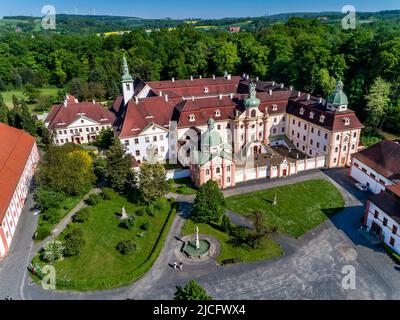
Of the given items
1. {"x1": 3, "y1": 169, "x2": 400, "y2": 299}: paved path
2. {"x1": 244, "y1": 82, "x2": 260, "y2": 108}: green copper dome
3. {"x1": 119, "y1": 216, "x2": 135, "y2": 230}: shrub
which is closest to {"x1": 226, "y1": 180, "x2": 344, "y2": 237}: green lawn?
{"x1": 3, "y1": 169, "x2": 400, "y2": 299}: paved path

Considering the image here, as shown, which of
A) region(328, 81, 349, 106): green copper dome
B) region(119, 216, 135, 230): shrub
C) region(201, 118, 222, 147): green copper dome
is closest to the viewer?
region(119, 216, 135, 230): shrub

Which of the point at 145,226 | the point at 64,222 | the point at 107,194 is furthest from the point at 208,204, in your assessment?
the point at 64,222

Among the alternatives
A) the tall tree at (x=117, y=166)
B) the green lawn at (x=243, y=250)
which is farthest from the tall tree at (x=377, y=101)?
the tall tree at (x=117, y=166)

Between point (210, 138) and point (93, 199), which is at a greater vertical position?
point (210, 138)

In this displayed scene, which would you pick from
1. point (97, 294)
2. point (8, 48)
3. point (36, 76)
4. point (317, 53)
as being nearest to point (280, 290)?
point (97, 294)

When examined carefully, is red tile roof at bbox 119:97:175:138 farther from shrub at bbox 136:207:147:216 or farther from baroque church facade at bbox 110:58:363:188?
shrub at bbox 136:207:147:216

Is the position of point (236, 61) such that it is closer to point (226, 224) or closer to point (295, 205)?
point (295, 205)

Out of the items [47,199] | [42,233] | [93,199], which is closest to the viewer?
[42,233]

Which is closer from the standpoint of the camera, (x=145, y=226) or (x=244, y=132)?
(x=145, y=226)
